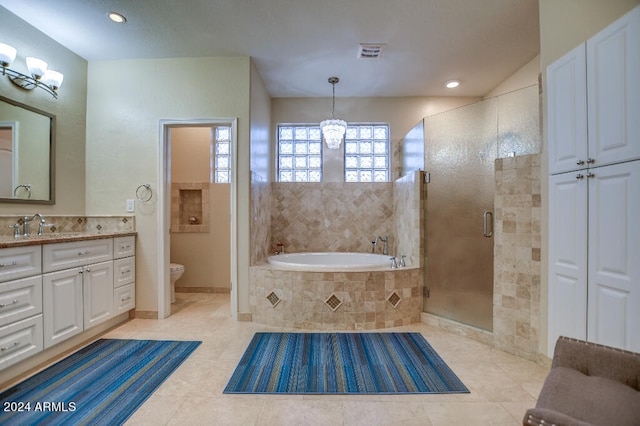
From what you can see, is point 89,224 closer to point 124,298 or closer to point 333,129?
point 124,298

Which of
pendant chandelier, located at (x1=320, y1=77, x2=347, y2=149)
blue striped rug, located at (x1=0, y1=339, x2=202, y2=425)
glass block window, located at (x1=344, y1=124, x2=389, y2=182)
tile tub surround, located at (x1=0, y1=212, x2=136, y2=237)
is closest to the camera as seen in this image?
blue striped rug, located at (x1=0, y1=339, x2=202, y2=425)

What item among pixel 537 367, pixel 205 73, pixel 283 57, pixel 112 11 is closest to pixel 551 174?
pixel 537 367

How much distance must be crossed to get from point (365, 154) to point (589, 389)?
11.6ft

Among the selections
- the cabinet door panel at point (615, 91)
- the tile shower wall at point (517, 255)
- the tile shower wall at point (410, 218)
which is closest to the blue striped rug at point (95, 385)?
the tile shower wall at point (410, 218)

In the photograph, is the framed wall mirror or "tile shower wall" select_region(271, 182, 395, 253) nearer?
the framed wall mirror

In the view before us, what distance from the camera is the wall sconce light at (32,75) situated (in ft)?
7.09

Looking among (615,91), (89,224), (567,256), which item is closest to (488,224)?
(567,256)

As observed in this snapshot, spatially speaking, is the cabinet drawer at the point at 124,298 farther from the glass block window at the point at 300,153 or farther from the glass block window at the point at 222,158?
the glass block window at the point at 300,153

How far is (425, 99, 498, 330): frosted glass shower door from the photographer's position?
7.99 feet

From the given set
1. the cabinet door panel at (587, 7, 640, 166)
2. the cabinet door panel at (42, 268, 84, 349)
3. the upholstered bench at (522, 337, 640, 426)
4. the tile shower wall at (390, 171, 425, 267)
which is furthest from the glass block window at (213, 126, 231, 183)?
the upholstered bench at (522, 337, 640, 426)

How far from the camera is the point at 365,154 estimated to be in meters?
4.17

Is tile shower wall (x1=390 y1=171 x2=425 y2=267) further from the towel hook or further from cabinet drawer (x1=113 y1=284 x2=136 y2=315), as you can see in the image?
cabinet drawer (x1=113 y1=284 x2=136 y2=315)

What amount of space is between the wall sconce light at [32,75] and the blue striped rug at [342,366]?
2.82 metres

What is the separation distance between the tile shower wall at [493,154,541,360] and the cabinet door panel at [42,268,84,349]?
10.7 feet
